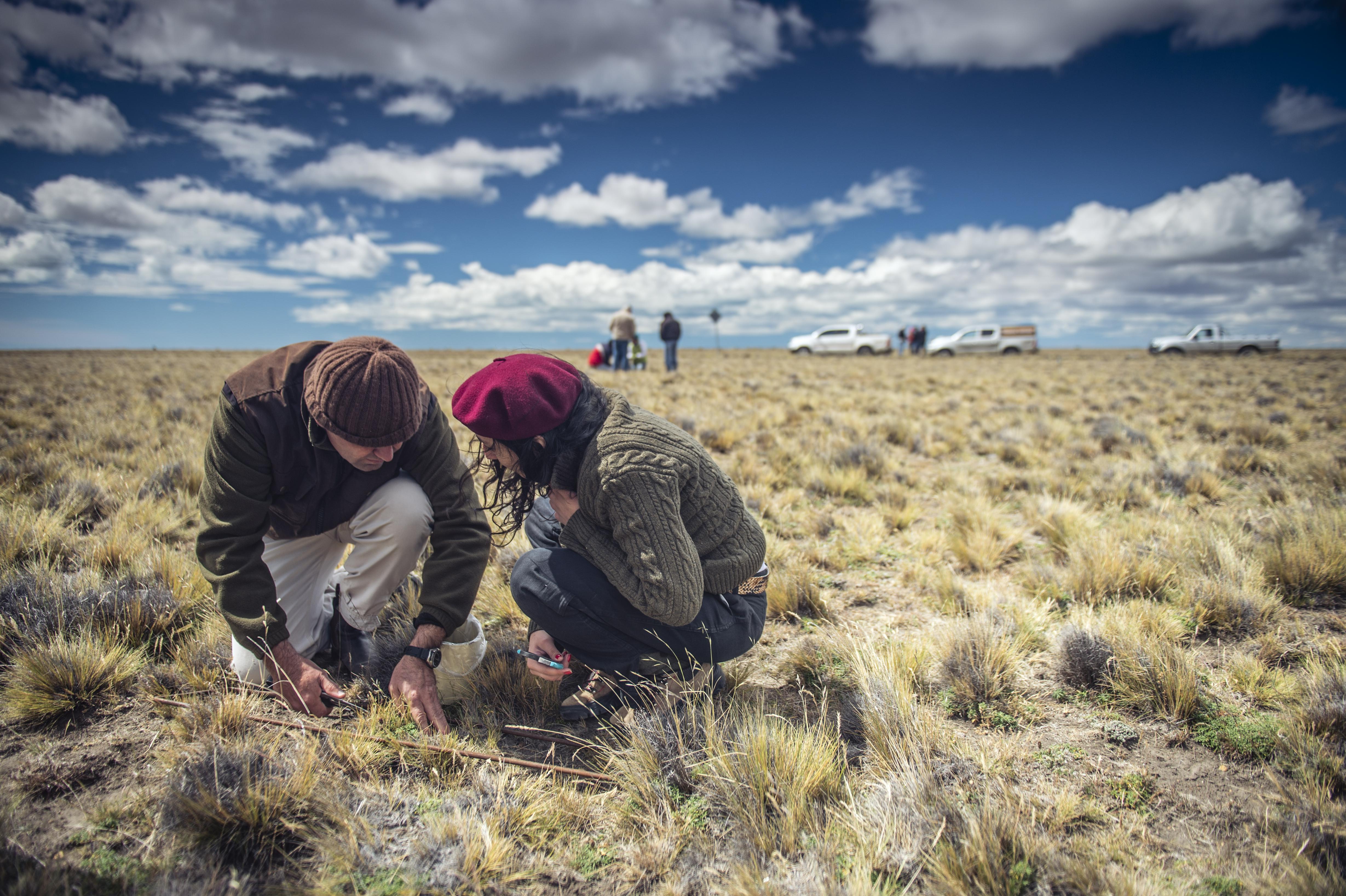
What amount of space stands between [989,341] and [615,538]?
35.7 meters

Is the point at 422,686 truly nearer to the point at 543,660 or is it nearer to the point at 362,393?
the point at 543,660

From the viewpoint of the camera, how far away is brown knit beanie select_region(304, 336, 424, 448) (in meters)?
1.84

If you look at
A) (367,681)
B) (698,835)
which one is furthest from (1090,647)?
(367,681)

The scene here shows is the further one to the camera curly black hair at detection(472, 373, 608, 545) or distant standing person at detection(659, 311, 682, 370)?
distant standing person at detection(659, 311, 682, 370)

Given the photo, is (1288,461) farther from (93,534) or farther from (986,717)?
(93,534)

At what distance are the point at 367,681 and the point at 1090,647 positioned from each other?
118 inches

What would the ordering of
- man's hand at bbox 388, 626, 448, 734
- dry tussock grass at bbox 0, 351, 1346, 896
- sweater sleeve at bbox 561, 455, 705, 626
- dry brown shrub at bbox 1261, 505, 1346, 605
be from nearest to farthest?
dry tussock grass at bbox 0, 351, 1346, 896
sweater sleeve at bbox 561, 455, 705, 626
man's hand at bbox 388, 626, 448, 734
dry brown shrub at bbox 1261, 505, 1346, 605

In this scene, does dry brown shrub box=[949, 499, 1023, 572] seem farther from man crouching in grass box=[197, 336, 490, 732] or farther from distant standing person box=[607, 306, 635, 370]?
distant standing person box=[607, 306, 635, 370]

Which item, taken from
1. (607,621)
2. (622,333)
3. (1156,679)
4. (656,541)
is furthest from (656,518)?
(622,333)

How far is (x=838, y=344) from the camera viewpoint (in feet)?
110

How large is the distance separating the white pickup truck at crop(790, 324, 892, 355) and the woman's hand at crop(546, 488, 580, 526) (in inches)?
1289

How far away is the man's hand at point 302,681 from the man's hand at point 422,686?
0.22 m

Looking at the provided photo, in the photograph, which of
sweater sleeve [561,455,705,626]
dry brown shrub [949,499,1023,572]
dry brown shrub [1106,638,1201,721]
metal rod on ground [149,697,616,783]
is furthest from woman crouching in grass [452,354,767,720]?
dry brown shrub [949,499,1023,572]

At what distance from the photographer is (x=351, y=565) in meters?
2.52
